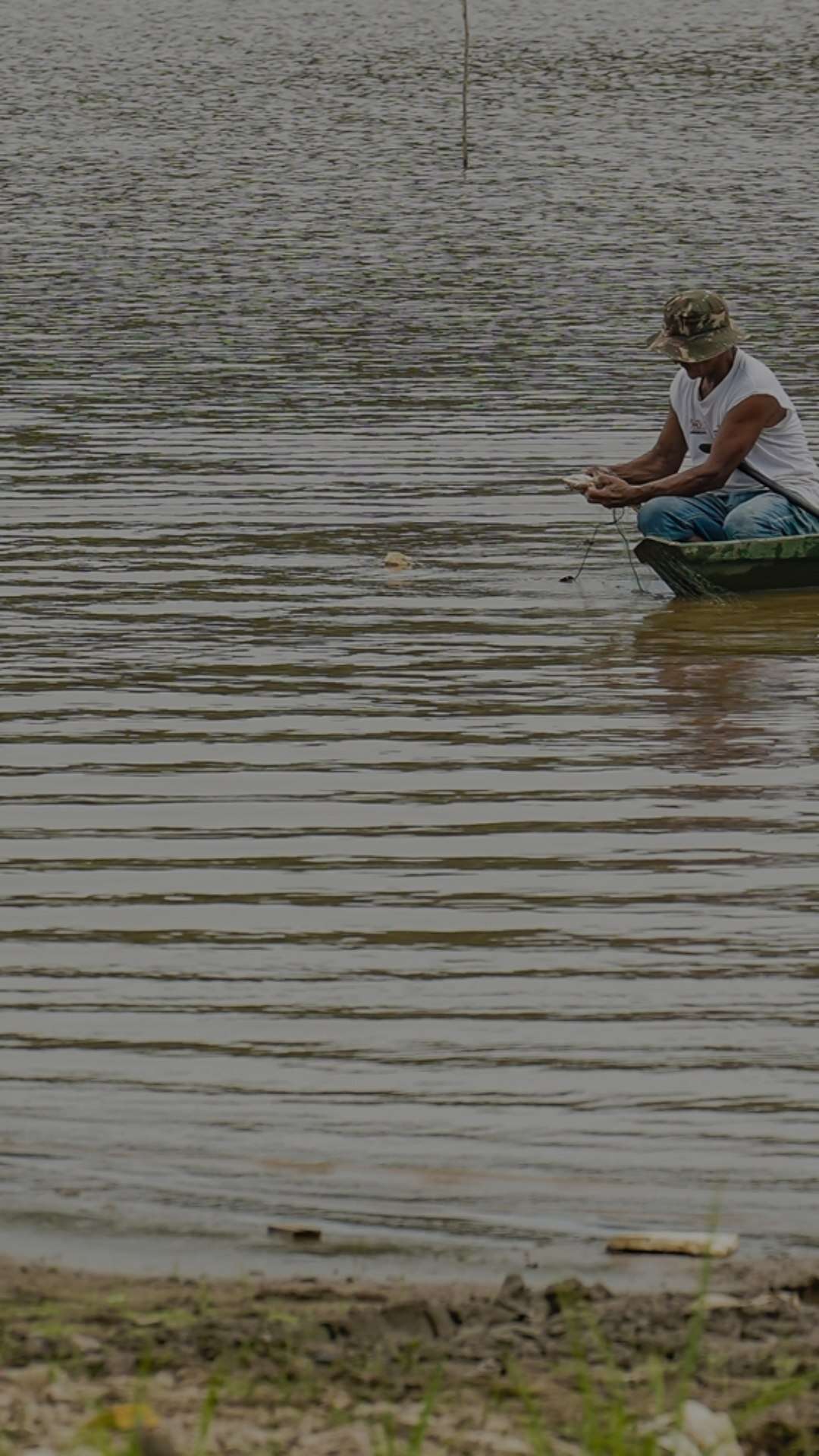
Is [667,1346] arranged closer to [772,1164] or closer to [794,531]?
[772,1164]

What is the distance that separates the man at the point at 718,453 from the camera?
9.54 meters

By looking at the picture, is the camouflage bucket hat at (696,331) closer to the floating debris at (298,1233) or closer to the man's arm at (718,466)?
Result: the man's arm at (718,466)

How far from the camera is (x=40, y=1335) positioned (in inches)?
150

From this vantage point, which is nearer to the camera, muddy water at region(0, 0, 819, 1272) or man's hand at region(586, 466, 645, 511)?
muddy water at region(0, 0, 819, 1272)

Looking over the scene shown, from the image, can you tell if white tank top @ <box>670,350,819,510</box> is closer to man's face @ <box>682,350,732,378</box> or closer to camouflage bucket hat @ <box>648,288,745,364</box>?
man's face @ <box>682,350,732,378</box>

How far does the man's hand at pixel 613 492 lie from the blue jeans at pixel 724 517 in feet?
0.71

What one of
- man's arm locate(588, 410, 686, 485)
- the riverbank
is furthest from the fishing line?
the riverbank

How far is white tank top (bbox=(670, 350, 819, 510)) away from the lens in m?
9.75

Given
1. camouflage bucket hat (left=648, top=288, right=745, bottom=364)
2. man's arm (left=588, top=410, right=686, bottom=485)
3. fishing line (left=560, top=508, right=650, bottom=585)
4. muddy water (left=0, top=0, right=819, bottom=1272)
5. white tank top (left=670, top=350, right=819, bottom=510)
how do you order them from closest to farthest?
muddy water (left=0, top=0, right=819, bottom=1272), camouflage bucket hat (left=648, top=288, right=745, bottom=364), white tank top (left=670, top=350, right=819, bottom=510), man's arm (left=588, top=410, right=686, bottom=485), fishing line (left=560, top=508, right=650, bottom=585)

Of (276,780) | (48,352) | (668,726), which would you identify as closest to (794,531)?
(668,726)

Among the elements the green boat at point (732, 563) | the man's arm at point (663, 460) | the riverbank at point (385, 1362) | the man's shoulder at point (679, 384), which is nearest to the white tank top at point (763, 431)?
the man's shoulder at point (679, 384)

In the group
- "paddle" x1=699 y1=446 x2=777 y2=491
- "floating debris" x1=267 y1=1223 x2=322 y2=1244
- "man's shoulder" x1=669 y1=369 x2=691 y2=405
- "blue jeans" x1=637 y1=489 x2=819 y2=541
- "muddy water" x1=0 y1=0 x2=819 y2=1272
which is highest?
"man's shoulder" x1=669 y1=369 x2=691 y2=405

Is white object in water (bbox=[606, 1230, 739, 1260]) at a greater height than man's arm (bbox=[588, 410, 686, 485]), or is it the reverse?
man's arm (bbox=[588, 410, 686, 485])

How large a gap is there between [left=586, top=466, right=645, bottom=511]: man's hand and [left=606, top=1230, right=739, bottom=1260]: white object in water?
18.4 ft
